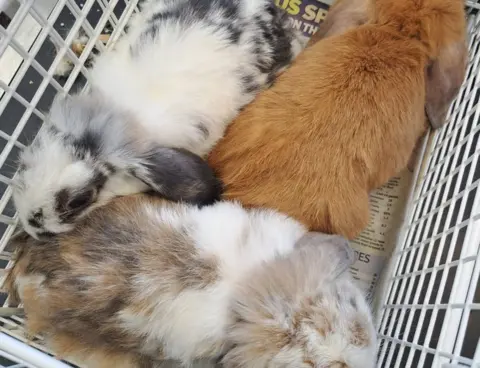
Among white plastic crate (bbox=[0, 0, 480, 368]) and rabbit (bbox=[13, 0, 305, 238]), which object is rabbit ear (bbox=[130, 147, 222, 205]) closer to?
rabbit (bbox=[13, 0, 305, 238])

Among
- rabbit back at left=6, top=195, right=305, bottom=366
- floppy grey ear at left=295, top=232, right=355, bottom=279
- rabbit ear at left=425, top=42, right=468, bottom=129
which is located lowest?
rabbit back at left=6, top=195, right=305, bottom=366

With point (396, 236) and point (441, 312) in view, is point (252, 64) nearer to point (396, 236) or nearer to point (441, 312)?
point (396, 236)

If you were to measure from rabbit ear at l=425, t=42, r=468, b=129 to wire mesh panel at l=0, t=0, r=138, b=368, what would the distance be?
92 cm

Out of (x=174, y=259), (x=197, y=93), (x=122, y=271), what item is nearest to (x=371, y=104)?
(x=197, y=93)

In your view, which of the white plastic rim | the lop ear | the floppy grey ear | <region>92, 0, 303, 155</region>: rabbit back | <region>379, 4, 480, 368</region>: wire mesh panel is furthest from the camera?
the lop ear

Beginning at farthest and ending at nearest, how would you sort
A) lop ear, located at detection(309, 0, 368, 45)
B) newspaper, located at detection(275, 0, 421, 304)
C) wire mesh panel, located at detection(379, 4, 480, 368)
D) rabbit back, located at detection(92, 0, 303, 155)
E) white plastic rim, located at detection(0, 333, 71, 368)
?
newspaper, located at detection(275, 0, 421, 304), lop ear, located at detection(309, 0, 368, 45), rabbit back, located at detection(92, 0, 303, 155), wire mesh panel, located at detection(379, 4, 480, 368), white plastic rim, located at detection(0, 333, 71, 368)

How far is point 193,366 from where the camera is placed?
Result: 117 centimetres

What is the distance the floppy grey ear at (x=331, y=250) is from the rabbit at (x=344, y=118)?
54mm

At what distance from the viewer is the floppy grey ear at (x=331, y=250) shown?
45.1 inches

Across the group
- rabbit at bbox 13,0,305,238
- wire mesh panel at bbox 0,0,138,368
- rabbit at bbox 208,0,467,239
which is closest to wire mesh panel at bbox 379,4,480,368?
rabbit at bbox 208,0,467,239

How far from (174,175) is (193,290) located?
0.92 feet

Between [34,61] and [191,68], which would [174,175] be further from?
[34,61]

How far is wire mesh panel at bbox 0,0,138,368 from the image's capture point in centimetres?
118

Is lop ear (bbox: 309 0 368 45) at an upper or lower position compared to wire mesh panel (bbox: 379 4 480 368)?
upper
